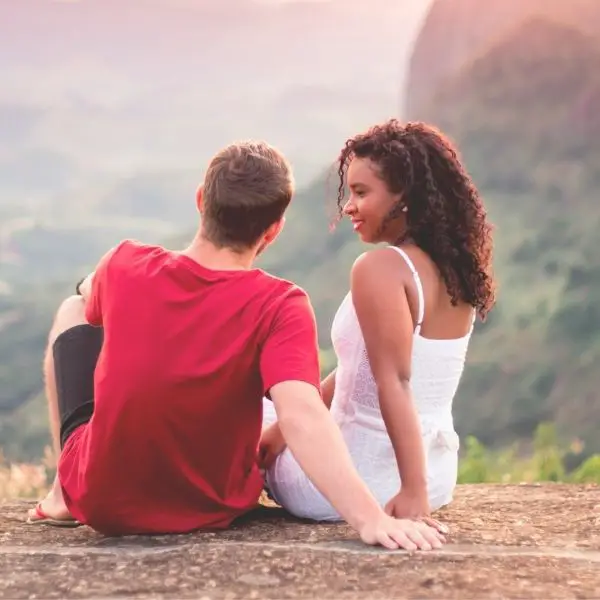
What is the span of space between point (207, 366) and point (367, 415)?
2.07 feet

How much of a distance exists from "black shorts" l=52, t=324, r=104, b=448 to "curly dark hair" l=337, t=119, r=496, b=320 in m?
0.93

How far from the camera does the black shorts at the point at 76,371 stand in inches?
120

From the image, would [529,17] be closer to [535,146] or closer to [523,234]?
[535,146]

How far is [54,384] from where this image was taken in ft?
10.3

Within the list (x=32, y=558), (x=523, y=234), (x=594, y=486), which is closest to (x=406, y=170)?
(x=32, y=558)

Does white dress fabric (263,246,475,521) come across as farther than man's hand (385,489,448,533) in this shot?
Yes

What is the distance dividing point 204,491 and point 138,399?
33 centimetres

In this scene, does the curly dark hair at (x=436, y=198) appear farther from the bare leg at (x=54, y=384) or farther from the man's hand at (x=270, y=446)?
the bare leg at (x=54, y=384)

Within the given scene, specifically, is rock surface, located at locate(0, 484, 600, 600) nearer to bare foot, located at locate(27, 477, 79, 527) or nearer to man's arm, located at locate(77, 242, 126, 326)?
bare foot, located at locate(27, 477, 79, 527)

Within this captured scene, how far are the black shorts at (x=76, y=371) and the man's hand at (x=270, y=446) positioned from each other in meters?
0.50

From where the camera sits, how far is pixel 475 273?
3.02 meters

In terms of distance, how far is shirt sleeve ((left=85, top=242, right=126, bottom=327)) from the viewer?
2.74m

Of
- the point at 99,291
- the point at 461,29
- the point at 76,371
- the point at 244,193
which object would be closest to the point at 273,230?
the point at 244,193

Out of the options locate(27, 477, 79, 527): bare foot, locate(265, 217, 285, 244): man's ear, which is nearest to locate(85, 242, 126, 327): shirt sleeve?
locate(265, 217, 285, 244): man's ear
